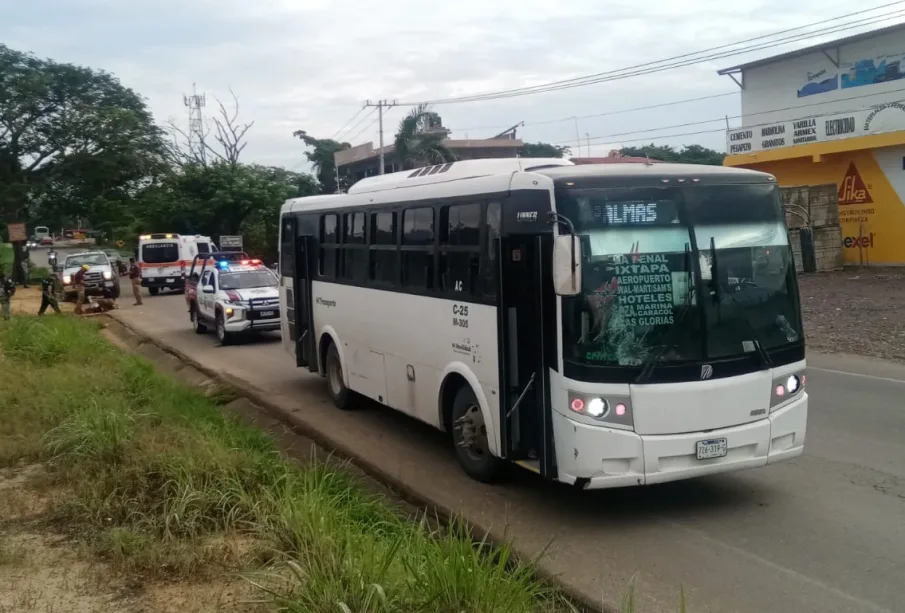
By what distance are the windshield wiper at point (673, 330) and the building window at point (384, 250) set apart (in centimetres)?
350

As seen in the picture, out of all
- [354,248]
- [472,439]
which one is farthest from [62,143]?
[472,439]

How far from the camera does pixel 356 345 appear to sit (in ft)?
33.6

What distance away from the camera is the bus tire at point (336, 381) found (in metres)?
11.0

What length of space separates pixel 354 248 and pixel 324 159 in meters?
54.5

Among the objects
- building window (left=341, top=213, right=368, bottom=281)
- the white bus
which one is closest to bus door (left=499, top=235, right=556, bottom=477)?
the white bus

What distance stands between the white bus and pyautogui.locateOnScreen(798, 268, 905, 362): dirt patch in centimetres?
829

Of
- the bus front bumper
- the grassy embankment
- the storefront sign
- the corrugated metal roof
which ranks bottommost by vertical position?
the grassy embankment

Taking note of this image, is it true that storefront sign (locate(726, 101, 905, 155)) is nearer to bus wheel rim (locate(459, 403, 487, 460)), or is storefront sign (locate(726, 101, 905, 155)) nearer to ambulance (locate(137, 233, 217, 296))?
ambulance (locate(137, 233, 217, 296))

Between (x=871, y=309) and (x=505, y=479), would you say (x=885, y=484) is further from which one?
(x=871, y=309)

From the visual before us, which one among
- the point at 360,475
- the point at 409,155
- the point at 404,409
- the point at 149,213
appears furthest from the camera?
the point at 149,213

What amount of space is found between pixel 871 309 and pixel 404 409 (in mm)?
12783

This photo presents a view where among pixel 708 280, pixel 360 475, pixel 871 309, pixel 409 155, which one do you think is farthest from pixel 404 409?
pixel 409 155

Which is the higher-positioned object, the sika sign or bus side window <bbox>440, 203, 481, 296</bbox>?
the sika sign

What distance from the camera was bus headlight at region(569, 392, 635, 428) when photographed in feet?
20.1
